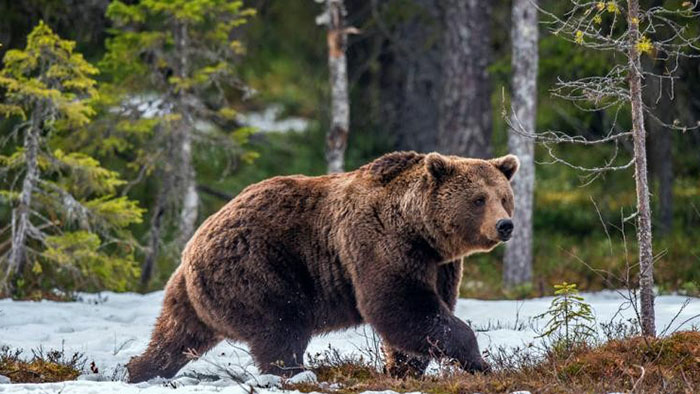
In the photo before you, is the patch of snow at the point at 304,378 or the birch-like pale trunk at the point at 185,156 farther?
the birch-like pale trunk at the point at 185,156

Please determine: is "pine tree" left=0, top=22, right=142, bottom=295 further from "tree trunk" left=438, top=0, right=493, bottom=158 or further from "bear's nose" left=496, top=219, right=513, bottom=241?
"tree trunk" left=438, top=0, right=493, bottom=158

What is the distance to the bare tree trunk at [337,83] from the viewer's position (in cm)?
1415

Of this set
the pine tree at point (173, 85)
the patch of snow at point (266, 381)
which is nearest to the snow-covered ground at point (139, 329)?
the patch of snow at point (266, 381)

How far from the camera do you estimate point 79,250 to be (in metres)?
11.5

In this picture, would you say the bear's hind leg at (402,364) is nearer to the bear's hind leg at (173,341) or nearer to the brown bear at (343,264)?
the brown bear at (343,264)

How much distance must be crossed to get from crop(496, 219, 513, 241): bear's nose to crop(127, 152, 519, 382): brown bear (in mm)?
15

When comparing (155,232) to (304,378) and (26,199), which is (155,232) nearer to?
(26,199)

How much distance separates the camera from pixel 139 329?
33.3 ft

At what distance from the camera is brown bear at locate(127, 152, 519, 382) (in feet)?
24.2

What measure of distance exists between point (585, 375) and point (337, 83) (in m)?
8.21

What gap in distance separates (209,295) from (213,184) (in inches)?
450

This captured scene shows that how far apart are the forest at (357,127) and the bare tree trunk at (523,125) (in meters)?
0.03

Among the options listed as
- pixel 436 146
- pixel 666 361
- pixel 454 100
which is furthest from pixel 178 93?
pixel 666 361

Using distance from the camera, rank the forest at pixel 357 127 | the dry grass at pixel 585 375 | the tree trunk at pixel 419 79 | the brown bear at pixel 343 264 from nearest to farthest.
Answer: the dry grass at pixel 585 375, the brown bear at pixel 343 264, the forest at pixel 357 127, the tree trunk at pixel 419 79
